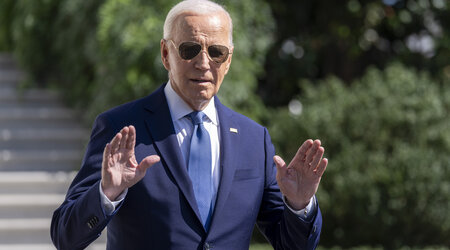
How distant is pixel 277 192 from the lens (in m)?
2.35

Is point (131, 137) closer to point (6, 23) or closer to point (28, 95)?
point (28, 95)

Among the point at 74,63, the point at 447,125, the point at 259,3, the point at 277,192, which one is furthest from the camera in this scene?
the point at 74,63

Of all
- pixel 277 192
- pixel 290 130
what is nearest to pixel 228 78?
pixel 290 130

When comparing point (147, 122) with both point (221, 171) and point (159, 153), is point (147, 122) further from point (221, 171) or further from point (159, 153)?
point (221, 171)

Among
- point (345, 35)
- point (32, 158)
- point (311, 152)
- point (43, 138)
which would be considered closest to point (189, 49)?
point (311, 152)

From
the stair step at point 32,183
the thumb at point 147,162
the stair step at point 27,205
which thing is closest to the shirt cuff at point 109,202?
the thumb at point 147,162

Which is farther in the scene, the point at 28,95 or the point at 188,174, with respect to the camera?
the point at 28,95

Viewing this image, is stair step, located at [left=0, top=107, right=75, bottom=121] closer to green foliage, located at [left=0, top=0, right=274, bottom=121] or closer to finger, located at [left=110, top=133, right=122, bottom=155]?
green foliage, located at [left=0, top=0, right=274, bottom=121]

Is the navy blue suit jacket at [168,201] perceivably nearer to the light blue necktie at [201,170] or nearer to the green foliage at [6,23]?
the light blue necktie at [201,170]

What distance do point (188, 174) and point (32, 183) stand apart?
16.5ft

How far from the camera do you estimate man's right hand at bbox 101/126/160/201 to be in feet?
6.53

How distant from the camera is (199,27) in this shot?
221 cm

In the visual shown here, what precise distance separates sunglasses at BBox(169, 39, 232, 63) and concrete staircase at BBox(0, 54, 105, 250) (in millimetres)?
4500

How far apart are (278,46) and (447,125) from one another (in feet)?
8.26
